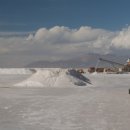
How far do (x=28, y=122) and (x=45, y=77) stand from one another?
29.9 m

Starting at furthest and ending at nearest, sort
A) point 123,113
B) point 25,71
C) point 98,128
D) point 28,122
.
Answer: point 25,71 < point 123,113 < point 28,122 < point 98,128

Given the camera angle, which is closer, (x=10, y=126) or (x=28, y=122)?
(x=10, y=126)

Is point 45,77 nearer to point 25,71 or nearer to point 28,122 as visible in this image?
point 28,122

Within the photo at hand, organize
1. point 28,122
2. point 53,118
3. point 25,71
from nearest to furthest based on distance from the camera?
point 28,122 < point 53,118 < point 25,71

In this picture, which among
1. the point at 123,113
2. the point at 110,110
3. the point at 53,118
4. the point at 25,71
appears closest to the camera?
the point at 53,118

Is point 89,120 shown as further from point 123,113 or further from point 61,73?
point 61,73

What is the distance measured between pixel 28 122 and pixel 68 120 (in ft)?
4.49

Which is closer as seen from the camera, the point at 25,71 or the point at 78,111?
the point at 78,111

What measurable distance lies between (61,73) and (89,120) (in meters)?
30.7

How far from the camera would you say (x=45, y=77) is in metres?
42.4

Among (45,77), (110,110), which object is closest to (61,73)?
(45,77)

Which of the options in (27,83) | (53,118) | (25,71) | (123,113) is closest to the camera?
(53,118)

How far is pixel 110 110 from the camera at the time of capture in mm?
15805

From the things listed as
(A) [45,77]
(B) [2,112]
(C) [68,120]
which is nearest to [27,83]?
(A) [45,77]
